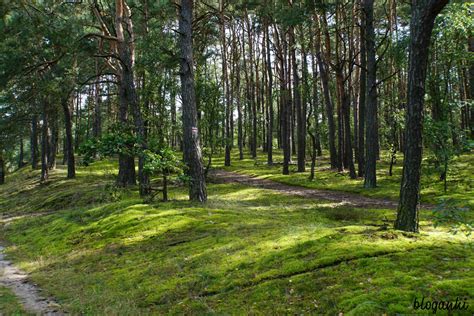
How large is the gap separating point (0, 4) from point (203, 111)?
33.3 ft

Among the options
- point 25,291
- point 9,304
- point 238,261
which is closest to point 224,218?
point 238,261

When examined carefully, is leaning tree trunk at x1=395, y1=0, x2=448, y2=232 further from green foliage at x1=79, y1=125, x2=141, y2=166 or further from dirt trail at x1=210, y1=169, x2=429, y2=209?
green foliage at x1=79, y1=125, x2=141, y2=166

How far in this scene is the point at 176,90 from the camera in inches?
791

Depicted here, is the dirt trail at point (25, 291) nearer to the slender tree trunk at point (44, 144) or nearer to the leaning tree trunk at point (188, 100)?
the leaning tree trunk at point (188, 100)

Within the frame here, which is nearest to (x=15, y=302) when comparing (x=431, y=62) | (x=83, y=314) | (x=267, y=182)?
(x=83, y=314)

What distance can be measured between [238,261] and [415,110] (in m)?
3.96

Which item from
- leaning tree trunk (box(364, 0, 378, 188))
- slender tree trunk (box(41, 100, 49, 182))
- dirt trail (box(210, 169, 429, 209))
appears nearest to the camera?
dirt trail (box(210, 169, 429, 209))

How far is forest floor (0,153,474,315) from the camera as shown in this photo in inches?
190

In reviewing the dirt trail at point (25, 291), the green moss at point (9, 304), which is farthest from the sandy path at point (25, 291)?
the green moss at point (9, 304)

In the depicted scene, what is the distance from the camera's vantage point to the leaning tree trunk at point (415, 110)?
5.93 metres

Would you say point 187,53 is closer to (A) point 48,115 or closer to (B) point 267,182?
(B) point 267,182

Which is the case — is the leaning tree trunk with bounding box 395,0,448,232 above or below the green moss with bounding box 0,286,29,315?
above

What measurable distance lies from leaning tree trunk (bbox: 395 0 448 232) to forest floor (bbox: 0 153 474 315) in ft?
1.62

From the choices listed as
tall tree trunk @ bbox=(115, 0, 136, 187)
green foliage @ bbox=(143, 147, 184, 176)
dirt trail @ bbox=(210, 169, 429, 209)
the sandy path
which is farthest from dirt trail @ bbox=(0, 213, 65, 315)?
dirt trail @ bbox=(210, 169, 429, 209)
